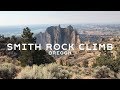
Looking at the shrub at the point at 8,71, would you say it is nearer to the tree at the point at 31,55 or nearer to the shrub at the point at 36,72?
the shrub at the point at 36,72

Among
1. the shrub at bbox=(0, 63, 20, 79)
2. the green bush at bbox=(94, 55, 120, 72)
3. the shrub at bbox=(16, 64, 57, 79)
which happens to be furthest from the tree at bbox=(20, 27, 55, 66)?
the green bush at bbox=(94, 55, 120, 72)

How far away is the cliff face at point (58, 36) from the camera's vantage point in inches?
422

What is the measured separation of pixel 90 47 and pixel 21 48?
1.64 metres

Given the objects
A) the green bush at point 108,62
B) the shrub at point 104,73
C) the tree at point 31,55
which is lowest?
the shrub at point 104,73

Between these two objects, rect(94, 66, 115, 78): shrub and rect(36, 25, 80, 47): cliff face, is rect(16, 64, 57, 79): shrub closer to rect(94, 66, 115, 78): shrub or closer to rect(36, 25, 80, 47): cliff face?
rect(36, 25, 80, 47): cliff face

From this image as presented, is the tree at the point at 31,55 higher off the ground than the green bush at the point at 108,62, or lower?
higher

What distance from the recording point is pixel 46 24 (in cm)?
1077

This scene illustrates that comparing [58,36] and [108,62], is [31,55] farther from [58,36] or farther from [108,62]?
[108,62]

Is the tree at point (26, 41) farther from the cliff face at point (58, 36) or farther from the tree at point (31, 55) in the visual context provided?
the cliff face at point (58, 36)

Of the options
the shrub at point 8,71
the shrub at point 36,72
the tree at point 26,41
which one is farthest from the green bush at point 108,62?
the shrub at point 8,71

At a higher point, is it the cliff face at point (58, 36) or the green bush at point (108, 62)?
the cliff face at point (58, 36)

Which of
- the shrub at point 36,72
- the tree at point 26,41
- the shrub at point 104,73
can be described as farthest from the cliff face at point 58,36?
the shrub at point 104,73
